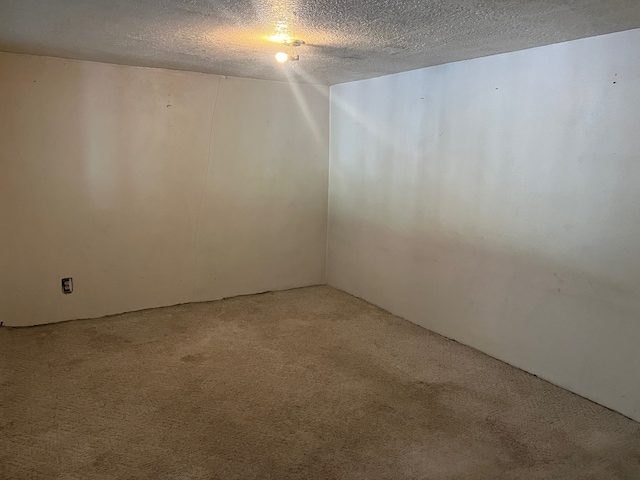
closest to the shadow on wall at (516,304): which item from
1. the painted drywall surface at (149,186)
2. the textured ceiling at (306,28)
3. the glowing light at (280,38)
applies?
the painted drywall surface at (149,186)

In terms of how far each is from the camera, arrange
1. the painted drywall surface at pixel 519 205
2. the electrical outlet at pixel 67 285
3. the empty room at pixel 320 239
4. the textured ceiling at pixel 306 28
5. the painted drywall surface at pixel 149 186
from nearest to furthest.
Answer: the textured ceiling at pixel 306 28 → the empty room at pixel 320 239 → the painted drywall surface at pixel 519 205 → the painted drywall surface at pixel 149 186 → the electrical outlet at pixel 67 285

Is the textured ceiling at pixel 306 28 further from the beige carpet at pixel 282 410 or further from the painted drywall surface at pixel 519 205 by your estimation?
the beige carpet at pixel 282 410

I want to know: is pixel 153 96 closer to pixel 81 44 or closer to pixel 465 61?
pixel 81 44

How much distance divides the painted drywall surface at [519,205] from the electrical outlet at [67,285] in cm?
250

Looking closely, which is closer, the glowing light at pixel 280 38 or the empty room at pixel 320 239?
the empty room at pixel 320 239

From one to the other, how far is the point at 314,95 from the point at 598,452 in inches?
146

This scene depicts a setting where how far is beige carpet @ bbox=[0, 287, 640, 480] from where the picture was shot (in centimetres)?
226

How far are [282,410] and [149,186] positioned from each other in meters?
2.35

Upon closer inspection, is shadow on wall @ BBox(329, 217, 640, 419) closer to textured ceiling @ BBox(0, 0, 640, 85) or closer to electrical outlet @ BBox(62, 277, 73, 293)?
textured ceiling @ BBox(0, 0, 640, 85)

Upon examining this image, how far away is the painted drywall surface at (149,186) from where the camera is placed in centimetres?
374

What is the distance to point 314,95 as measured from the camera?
487 centimetres

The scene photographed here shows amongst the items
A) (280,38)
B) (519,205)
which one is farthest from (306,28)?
(519,205)

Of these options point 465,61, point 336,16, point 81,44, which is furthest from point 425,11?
point 81,44

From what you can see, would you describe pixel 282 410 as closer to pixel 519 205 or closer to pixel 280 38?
pixel 519 205
